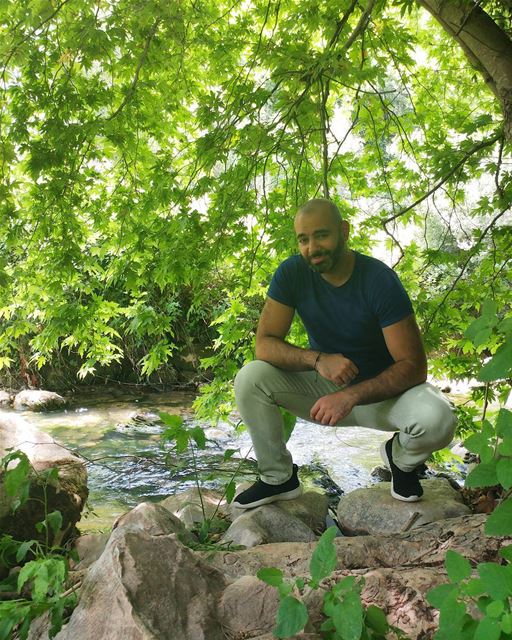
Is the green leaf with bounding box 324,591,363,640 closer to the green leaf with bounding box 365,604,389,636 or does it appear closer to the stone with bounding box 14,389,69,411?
the green leaf with bounding box 365,604,389,636

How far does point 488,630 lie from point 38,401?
8.63 meters

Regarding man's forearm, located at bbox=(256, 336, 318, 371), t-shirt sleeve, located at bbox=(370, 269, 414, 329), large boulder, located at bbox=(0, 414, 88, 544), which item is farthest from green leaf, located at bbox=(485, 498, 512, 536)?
large boulder, located at bbox=(0, 414, 88, 544)

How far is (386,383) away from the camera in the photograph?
2658 millimetres

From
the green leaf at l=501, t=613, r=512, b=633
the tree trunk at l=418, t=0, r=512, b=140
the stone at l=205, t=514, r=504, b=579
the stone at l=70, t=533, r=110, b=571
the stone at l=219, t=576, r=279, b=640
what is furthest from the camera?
the stone at l=70, t=533, r=110, b=571

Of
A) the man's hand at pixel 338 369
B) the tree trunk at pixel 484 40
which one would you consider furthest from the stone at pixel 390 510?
the tree trunk at pixel 484 40

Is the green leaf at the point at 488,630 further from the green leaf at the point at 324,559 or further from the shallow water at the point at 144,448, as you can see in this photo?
the shallow water at the point at 144,448

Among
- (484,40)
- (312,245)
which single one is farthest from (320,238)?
(484,40)

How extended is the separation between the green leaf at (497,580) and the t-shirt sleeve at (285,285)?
1.95 metres

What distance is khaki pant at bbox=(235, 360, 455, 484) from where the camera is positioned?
2.64 m

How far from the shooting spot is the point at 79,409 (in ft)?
28.4

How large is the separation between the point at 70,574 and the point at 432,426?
5.55 ft

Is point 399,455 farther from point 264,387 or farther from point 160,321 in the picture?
point 160,321

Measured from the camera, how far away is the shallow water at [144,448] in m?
4.92

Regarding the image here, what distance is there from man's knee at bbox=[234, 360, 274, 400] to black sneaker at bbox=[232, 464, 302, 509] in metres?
0.51
